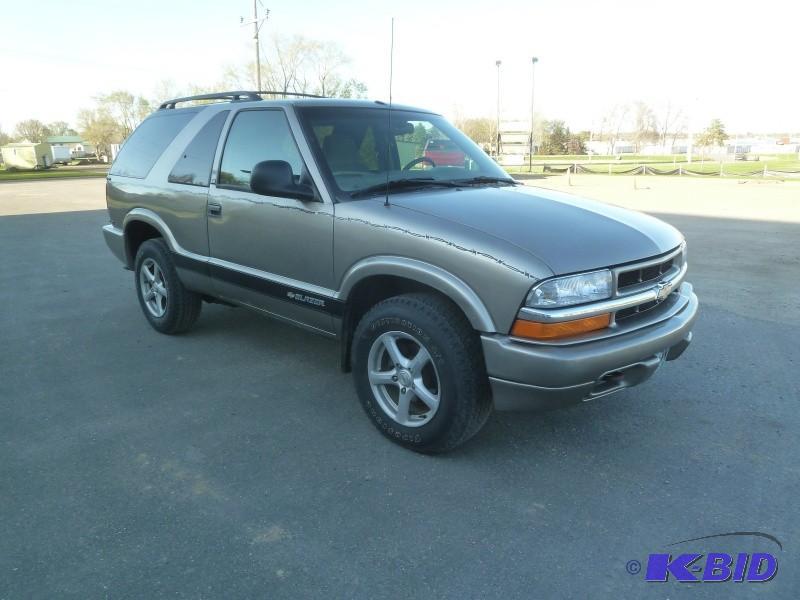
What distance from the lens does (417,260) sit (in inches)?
118

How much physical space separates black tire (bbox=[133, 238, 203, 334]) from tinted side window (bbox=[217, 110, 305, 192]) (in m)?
1.03

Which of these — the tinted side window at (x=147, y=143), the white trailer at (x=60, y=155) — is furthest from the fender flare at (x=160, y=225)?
the white trailer at (x=60, y=155)

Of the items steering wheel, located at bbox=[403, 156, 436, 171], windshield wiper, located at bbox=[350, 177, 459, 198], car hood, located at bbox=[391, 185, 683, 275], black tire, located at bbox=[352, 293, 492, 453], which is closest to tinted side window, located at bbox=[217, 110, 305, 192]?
windshield wiper, located at bbox=[350, 177, 459, 198]

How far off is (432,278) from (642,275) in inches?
41.0

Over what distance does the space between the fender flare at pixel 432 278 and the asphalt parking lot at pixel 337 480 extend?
2.69 feet

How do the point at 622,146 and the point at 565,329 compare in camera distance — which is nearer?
the point at 565,329

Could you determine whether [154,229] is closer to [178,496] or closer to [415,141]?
[415,141]

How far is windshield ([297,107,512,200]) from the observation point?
357 cm

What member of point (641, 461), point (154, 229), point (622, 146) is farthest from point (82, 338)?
point (622, 146)

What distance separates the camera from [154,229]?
521cm

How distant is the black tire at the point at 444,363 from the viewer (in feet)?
9.40

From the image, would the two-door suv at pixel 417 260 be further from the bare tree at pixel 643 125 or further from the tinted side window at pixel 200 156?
the bare tree at pixel 643 125

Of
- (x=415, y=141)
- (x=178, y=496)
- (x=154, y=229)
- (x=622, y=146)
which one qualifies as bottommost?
(x=178, y=496)

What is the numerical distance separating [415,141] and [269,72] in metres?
48.5
